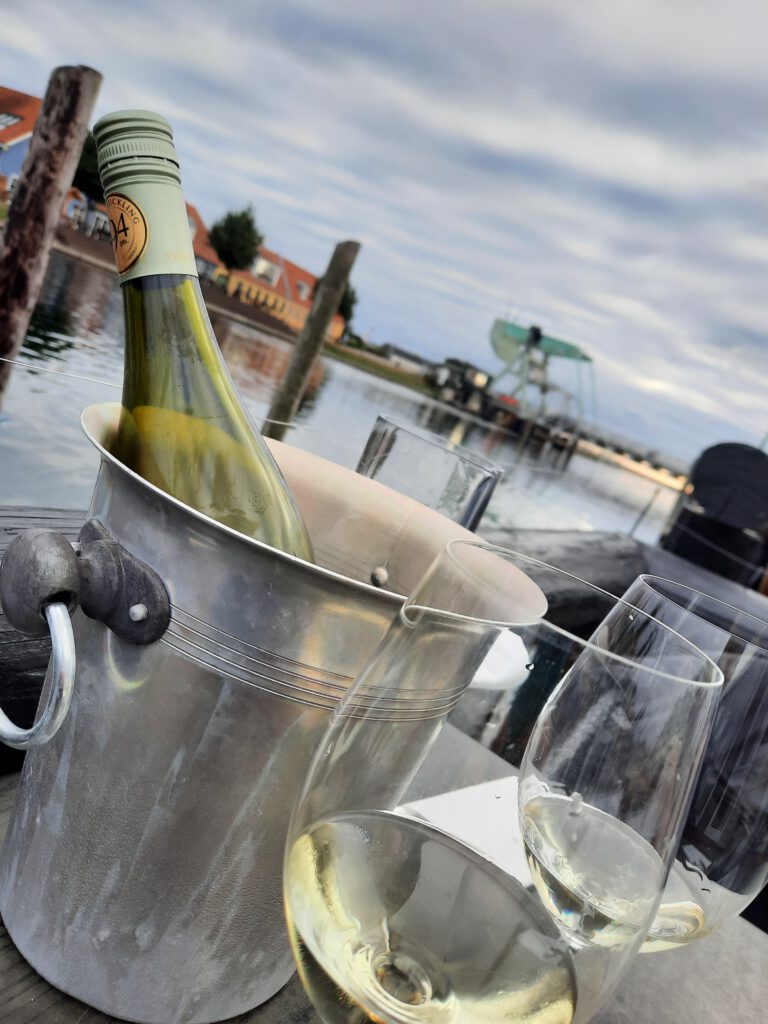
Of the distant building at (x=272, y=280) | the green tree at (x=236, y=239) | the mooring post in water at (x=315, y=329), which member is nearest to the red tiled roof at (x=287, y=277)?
the distant building at (x=272, y=280)

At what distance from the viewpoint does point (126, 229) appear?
21.4 inches

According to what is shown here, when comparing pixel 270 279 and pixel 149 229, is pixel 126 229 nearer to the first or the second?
pixel 149 229

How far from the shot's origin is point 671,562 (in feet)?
13.9

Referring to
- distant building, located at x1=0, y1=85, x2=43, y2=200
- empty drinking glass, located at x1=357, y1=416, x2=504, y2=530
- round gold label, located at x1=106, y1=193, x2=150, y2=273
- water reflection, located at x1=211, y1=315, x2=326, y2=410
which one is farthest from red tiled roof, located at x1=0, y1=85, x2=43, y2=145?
water reflection, located at x1=211, y1=315, x2=326, y2=410

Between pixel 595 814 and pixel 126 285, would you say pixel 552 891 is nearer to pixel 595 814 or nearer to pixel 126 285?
pixel 595 814

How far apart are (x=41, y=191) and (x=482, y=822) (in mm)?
4123

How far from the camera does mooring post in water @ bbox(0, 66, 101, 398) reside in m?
3.53

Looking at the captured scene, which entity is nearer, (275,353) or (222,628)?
(222,628)

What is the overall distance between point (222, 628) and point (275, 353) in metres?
13.4

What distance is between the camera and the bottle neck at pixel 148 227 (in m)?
0.52

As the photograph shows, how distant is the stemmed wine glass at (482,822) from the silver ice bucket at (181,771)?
0.27 feet

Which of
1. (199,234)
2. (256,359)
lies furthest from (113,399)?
(256,359)

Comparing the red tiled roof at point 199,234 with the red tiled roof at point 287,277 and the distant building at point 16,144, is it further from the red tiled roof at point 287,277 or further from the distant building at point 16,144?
the red tiled roof at point 287,277

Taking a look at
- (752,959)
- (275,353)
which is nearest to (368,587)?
(752,959)
